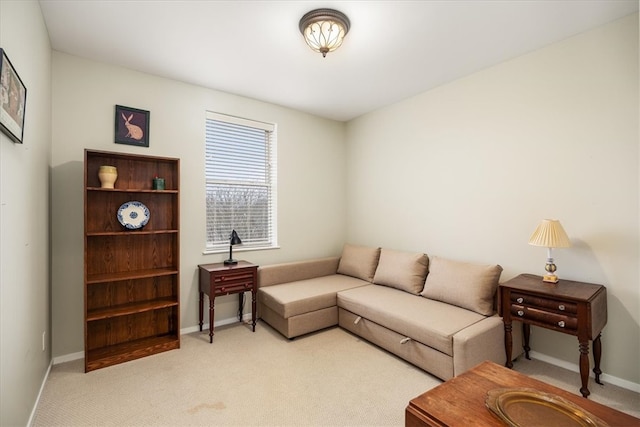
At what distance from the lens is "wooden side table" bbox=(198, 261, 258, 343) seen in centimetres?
294

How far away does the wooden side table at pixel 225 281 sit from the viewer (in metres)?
2.94

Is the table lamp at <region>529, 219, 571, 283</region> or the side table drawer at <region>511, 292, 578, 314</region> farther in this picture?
the table lamp at <region>529, 219, 571, 283</region>

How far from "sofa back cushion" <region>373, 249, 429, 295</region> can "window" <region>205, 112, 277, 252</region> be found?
1410 mm

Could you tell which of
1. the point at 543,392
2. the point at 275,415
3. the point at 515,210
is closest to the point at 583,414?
the point at 543,392

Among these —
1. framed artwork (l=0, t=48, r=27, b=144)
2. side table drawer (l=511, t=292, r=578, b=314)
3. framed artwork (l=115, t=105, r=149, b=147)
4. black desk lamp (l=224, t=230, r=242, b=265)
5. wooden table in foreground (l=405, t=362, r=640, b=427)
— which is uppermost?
framed artwork (l=115, t=105, r=149, b=147)

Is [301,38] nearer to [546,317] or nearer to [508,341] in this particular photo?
[546,317]

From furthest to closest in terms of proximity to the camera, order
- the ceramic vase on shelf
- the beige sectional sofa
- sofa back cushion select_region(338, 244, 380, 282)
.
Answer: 1. sofa back cushion select_region(338, 244, 380, 282)
2. the ceramic vase on shelf
3. the beige sectional sofa

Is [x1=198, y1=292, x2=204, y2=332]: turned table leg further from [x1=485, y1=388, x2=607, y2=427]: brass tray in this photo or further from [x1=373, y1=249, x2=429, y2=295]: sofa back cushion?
[x1=485, y1=388, x2=607, y2=427]: brass tray

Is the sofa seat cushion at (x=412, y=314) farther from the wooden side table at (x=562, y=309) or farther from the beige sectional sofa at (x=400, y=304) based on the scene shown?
the wooden side table at (x=562, y=309)

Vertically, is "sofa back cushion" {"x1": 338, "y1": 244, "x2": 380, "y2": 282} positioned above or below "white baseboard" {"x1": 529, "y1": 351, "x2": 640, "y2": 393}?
above

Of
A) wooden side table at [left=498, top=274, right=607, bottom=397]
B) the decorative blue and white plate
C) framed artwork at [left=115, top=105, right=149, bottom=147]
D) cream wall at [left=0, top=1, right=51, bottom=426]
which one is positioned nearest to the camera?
cream wall at [left=0, top=1, right=51, bottom=426]

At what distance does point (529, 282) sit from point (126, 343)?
3538 mm

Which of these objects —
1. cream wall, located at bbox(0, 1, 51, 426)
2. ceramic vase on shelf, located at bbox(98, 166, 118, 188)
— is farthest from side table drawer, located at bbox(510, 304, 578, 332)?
ceramic vase on shelf, located at bbox(98, 166, 118, 188)

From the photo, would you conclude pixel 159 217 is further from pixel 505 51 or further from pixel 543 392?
pixel 505 51
